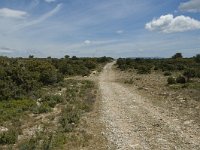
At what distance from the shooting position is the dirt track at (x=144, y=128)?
1334 cm

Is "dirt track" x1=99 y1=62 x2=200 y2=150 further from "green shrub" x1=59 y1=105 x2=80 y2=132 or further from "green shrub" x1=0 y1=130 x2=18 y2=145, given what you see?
"green shrub" x1=0 y1=130 x2=18 y2=145

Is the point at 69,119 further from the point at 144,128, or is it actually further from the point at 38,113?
the point at 144,128

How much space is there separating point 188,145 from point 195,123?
3869 mm

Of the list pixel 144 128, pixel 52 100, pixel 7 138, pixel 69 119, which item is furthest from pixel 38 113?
pixel 144 128

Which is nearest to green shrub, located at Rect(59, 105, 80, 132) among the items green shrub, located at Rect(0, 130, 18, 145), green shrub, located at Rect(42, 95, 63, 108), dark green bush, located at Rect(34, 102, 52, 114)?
dark green bush, located at Rect(34, 102, 52, 114)

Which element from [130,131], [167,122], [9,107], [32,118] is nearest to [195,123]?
[167,122]

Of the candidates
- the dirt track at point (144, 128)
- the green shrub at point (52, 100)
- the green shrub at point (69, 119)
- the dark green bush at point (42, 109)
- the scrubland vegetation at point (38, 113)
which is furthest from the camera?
the green shrub at point (52, 100)

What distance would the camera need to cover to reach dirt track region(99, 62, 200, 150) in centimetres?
1334

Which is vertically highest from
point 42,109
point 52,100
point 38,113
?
point 52,100

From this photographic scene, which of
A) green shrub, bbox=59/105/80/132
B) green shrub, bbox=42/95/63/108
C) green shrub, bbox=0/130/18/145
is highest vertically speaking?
green shrub, bbox=42/95/63/108

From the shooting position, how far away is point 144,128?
52.0 feet

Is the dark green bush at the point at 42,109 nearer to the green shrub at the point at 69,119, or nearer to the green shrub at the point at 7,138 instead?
the green shrub at the point at 69,119

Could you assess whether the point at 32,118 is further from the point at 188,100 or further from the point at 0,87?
the point at 188,100

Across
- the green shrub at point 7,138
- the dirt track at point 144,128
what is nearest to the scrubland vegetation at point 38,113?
the green shrub at point 7,138
